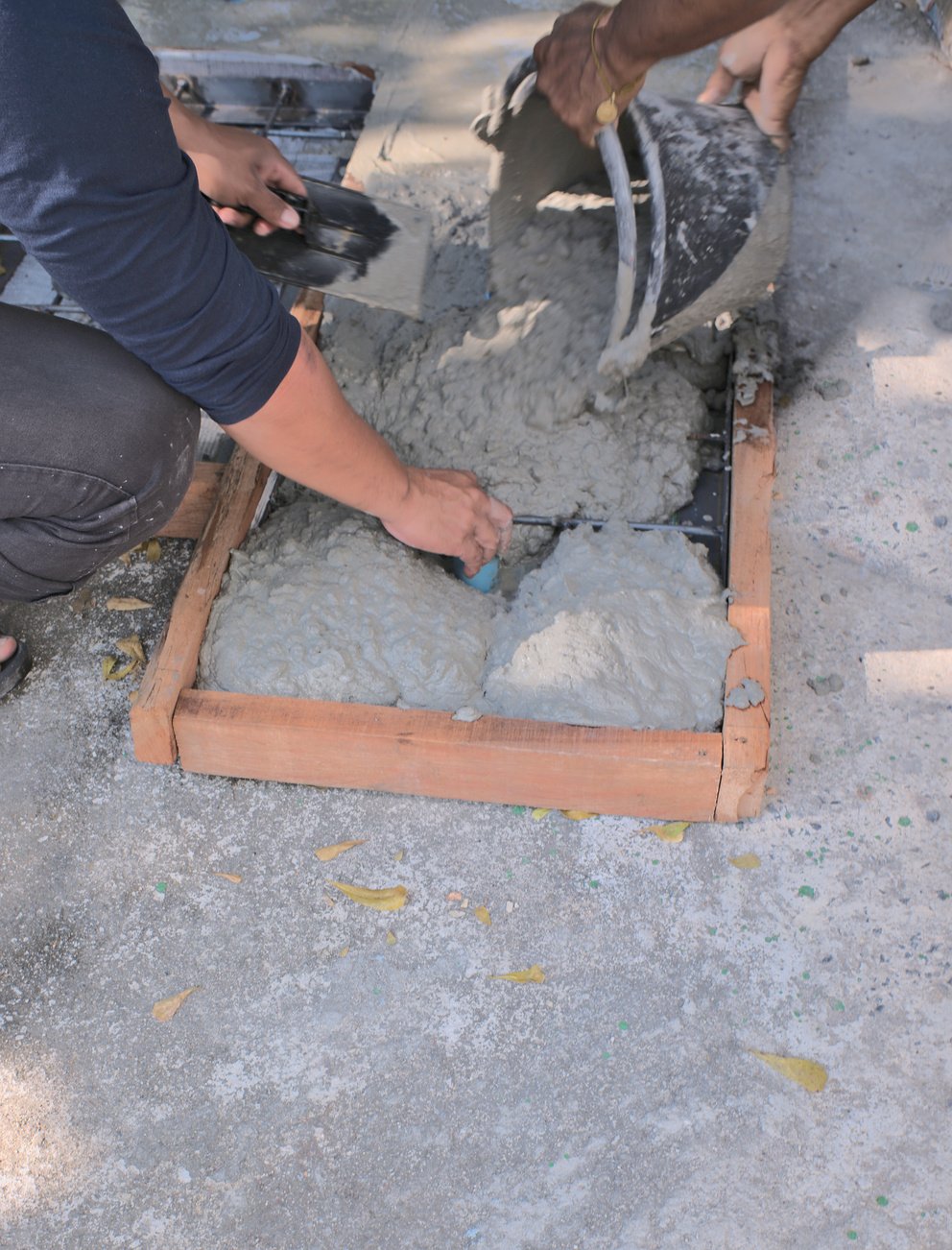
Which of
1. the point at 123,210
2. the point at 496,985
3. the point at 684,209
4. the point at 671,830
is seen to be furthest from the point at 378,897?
the point at 684,209

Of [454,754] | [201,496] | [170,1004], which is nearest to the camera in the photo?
[170,1004]

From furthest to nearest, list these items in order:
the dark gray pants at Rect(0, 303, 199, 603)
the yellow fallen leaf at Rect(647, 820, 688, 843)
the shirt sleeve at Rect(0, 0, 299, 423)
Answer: the yellow fallen leaf at Rect(647, 820, 688, 843) → the dark gray pants at Rect(0, 303, 199, 603) → the shirt sleeve at Rect(0, 0, 299, 423)

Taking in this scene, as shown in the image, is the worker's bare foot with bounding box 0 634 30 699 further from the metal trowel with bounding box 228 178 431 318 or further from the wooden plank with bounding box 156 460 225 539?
the metal trowel with bounding box 228 178 431 318

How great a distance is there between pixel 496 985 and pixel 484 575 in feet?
2.67

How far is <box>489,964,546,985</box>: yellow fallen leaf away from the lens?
182cm

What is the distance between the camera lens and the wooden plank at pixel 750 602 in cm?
186

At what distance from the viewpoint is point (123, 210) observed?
1341 mm

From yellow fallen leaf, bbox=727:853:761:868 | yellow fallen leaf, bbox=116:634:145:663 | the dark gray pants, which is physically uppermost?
the dark gray pants

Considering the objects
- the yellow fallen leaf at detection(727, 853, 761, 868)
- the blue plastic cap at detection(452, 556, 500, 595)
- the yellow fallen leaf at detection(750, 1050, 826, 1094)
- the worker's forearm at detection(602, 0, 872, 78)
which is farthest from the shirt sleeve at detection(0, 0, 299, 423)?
the yellow fallen leaf at detection(750, 1050, 826, 1094)

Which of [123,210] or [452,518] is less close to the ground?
[123,210]

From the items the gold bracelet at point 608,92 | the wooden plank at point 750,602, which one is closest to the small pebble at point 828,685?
the wooden plank at point 750,602

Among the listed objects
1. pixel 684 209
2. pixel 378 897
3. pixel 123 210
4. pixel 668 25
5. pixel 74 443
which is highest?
pixel 668 25

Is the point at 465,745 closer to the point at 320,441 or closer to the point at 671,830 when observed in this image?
the point at 671,830

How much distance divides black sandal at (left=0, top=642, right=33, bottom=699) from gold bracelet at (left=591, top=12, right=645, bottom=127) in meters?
1.52
